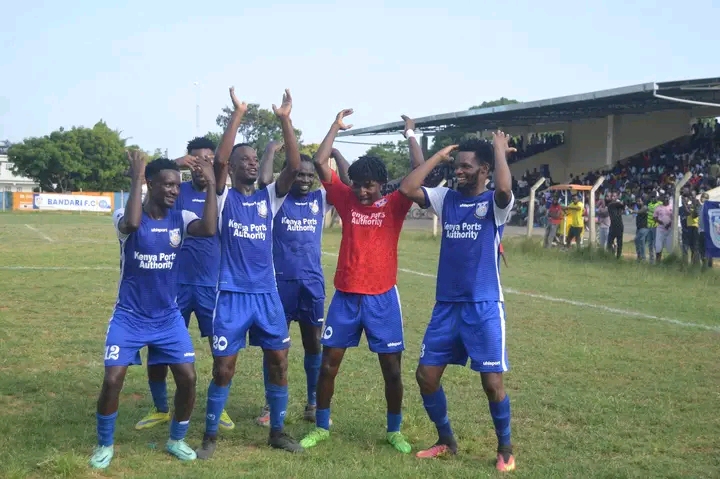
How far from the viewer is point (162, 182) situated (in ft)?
19.4

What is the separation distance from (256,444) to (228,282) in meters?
1.29

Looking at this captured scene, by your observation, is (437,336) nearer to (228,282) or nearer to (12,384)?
(228,282)

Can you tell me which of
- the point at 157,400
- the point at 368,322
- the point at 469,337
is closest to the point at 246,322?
the point at 368,322

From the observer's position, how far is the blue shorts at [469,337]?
5.78m

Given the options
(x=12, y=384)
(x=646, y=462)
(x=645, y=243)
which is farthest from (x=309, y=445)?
(x=645, y=243)

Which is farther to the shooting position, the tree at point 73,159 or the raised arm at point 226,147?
the tree at point 73,159

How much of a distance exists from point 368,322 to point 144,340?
1622mm

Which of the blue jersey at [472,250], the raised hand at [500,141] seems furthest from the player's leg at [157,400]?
the raised hand at [500,141]

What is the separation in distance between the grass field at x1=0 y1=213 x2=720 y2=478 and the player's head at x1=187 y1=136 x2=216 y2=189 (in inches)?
77.9

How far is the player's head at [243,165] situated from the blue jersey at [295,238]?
2.21 feet

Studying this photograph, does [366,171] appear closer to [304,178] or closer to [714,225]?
[304,178]

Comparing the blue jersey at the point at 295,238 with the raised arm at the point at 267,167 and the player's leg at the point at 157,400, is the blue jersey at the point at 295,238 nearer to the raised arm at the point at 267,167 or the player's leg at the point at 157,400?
the raised arm at the point at 267,167

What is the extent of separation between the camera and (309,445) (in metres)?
6.21

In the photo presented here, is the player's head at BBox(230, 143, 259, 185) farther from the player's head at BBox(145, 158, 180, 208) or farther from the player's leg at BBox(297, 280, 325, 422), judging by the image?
the player's leg at BBox(297, 280, 325, 422)
